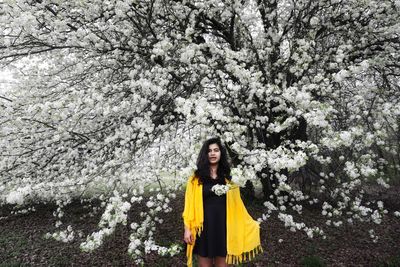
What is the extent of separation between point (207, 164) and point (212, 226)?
57 centimetres

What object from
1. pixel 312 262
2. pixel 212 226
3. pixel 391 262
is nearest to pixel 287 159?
pixel 212 226

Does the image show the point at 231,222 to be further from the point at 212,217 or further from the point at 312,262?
the point at 312,262

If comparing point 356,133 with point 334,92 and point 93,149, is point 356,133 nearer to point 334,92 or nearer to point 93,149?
point 334,92

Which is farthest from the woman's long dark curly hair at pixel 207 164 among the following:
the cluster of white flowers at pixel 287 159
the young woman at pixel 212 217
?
the cluster of white flowers at pixel 287 159

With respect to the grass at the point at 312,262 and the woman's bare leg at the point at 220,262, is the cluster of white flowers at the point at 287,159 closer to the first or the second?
the woman's bare leg at the point at 220,262

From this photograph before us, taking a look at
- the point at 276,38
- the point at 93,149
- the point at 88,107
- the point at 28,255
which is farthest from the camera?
the point at 28,255

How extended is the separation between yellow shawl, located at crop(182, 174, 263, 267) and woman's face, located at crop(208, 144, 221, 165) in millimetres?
216

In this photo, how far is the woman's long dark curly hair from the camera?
3805mm

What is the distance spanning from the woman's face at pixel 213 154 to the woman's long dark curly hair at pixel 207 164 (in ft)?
0.10

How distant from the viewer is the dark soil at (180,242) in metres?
7.14

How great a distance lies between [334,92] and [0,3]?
181 inches

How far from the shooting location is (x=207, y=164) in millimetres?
3807

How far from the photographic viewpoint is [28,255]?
7.62m

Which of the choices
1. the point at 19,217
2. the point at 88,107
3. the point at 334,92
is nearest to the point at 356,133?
the point at 334,92
